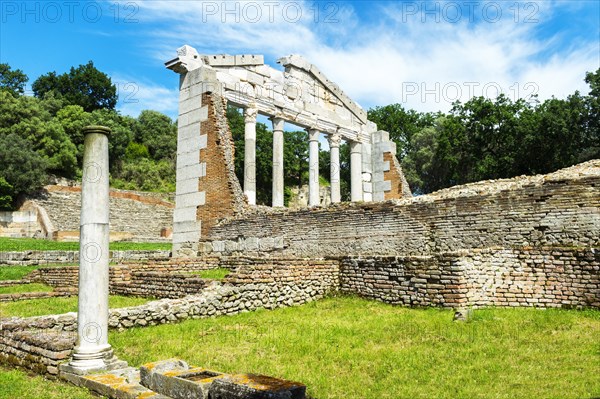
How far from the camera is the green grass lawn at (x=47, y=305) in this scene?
10055 mm

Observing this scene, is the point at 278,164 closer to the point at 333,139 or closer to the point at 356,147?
the point at 333,139

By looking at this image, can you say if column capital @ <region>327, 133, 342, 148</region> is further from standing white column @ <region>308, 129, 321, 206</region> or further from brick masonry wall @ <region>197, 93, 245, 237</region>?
brick masonry wall @ <region>197, 93, 245, 237</region>

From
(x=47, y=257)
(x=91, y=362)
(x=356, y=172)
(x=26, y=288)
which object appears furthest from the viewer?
(x=356, y=172)

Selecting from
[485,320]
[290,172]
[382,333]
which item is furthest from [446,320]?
[290,172]

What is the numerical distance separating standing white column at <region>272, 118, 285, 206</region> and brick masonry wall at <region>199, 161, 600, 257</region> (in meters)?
3.59

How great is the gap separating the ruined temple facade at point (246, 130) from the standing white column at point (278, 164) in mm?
39

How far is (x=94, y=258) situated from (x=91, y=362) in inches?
50.9

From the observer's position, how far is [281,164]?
2061cm

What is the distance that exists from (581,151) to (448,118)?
956cm

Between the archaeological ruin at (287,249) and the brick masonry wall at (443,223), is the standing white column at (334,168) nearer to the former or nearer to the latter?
the archaeological ruin at (287,249)

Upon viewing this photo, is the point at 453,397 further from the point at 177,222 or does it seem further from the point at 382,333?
the point at 177,222

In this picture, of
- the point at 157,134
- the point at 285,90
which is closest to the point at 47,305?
the point at 285,90

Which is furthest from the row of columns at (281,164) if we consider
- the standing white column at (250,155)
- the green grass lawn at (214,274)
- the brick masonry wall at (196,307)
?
the brick masonry wall at (196,307)

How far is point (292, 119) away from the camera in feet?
70.0
